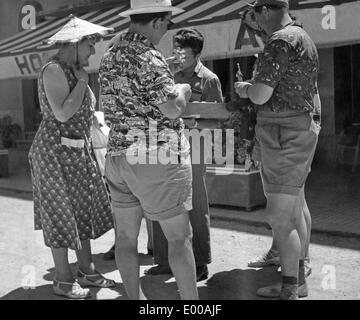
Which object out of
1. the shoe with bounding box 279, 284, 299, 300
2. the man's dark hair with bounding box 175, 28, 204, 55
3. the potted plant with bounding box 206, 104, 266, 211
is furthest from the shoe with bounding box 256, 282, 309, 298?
the potted plant with bounding box 206, 104, 266, 211

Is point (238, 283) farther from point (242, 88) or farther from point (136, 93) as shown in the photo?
point (136, 93)

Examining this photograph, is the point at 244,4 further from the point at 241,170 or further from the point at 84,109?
the point at 84,109

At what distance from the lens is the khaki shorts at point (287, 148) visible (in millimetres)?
3426

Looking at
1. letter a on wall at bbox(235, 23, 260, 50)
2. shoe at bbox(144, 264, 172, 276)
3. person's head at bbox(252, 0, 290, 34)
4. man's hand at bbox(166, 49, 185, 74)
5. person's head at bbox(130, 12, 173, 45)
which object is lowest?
shoe at bbox(144, 264, 172, 276)

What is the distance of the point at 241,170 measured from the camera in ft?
22.1

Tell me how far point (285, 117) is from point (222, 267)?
1.63 metres

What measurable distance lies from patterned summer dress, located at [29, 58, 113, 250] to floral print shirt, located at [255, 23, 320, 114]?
1.36 meters

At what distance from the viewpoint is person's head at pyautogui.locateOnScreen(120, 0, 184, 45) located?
3014 mm

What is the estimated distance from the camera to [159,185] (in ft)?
10.0

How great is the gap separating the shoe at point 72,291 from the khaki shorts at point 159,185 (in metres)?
1.07

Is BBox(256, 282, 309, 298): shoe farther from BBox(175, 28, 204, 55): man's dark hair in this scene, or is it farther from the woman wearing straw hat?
BBox(175, 28, 204, 55): man's dark hair

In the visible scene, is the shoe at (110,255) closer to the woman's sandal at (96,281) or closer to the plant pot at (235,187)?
the woman's sandal at (96,281)
